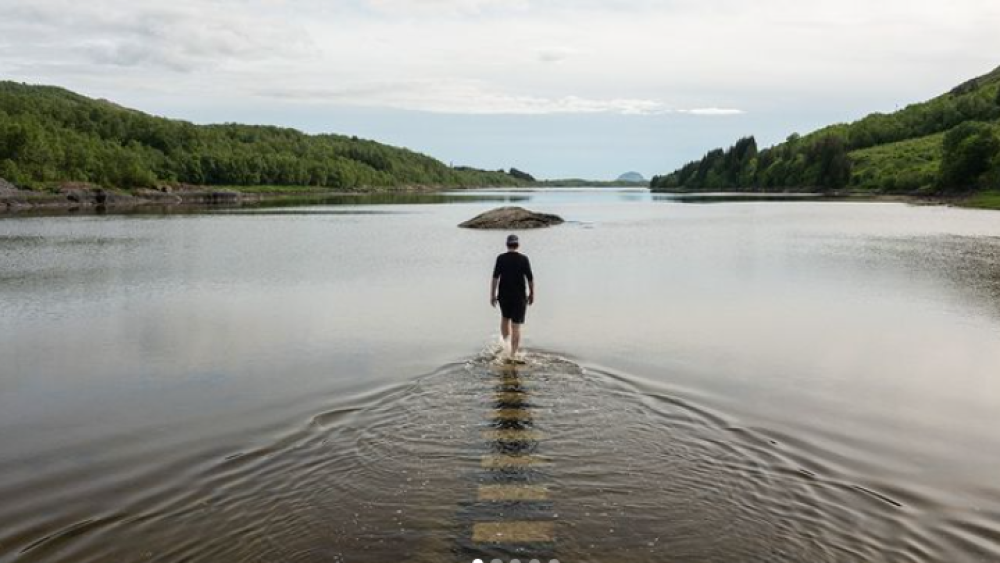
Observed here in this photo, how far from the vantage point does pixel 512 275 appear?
17.6 m

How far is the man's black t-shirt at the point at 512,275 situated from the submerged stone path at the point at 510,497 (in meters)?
4.11

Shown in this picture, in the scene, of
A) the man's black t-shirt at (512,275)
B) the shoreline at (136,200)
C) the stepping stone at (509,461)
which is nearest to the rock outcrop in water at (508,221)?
the man's black t-shirt at (512,275)

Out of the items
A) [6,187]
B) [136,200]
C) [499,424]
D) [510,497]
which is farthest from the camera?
[136,200]

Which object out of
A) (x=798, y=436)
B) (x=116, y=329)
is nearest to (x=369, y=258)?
(x=116, y=329)

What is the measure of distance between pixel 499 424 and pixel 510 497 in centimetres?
310

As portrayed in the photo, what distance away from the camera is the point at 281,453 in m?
11.2

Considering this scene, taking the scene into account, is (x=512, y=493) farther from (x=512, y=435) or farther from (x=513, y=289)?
(x=513, y=289)

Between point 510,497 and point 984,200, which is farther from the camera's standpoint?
point 984,200

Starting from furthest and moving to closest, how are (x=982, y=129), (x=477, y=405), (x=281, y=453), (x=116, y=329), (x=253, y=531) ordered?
(x=982, y=129) < (x=116, y=329) < (x=477, y=405) < (x=281, y=453) < (x=253, y=531)

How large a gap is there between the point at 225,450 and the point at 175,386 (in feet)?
16.1

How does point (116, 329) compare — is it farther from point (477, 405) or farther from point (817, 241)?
point (817, 241)

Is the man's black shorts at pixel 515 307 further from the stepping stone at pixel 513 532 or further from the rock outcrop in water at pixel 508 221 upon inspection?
the rock outcrop in water at pixel 508 221

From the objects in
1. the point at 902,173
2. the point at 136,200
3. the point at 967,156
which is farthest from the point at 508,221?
the point at 902,173

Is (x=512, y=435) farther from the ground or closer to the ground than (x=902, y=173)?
closer to the ground
